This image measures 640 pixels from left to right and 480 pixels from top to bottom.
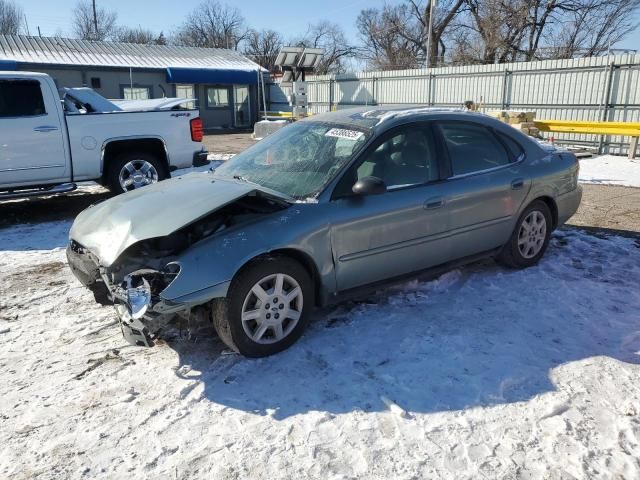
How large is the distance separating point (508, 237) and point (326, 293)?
208cm

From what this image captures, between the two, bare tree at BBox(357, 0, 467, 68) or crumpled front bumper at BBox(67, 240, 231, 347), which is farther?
bare tree at BBox(357, 0, 467, 68)

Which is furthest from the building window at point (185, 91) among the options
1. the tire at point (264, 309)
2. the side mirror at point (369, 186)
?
the tire at point (264, 309)

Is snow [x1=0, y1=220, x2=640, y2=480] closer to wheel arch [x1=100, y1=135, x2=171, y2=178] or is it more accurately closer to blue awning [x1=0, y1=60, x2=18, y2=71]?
wheel arch [x1=100, y1=135, x2=171, y2=178]

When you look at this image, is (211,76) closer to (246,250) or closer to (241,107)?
(241,107)

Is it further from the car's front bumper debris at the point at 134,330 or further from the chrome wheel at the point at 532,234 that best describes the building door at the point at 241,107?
the car's front bumper debris at the point at 134,330

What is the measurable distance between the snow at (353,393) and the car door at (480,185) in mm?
497

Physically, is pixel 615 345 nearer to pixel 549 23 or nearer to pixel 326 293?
pixel 326 293

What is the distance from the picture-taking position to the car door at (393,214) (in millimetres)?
3748

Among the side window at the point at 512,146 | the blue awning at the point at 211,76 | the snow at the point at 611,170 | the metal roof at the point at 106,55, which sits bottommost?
the snow at the point at 611,170

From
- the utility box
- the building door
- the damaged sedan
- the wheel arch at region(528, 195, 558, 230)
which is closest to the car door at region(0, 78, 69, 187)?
the damaged sedan

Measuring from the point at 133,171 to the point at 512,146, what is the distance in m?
5.77

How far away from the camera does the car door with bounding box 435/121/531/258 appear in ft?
14.4

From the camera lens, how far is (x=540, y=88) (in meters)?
16.7

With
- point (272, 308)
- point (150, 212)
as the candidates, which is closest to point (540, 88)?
point (272, 308)
